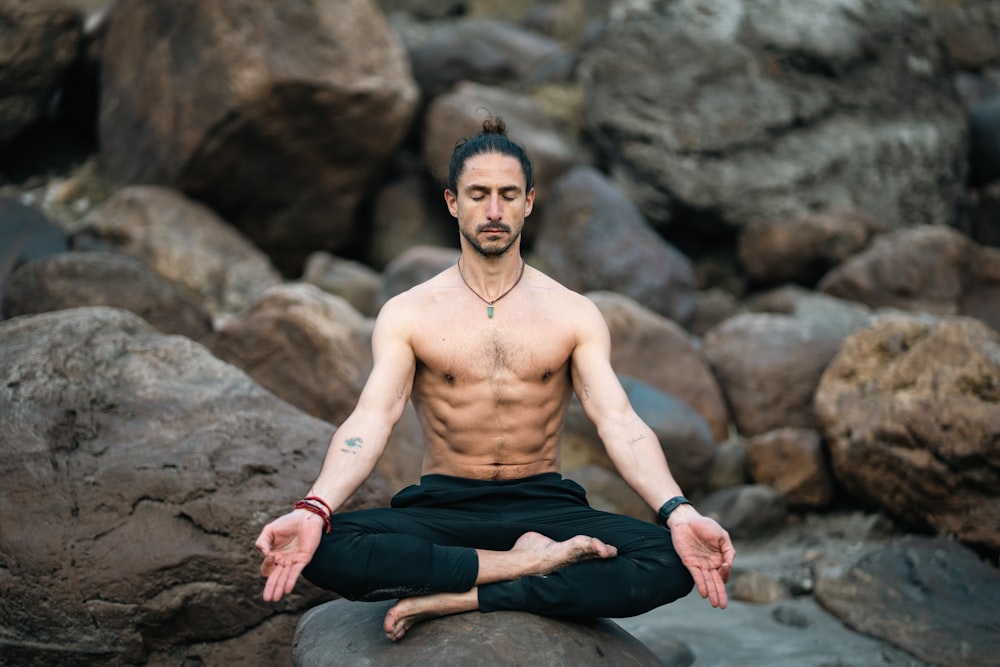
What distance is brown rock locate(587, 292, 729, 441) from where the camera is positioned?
24.4 ft

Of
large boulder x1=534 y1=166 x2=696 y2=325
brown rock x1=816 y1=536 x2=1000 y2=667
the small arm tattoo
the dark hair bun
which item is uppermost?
the dark hair bun

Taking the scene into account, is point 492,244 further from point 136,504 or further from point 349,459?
point 136,504

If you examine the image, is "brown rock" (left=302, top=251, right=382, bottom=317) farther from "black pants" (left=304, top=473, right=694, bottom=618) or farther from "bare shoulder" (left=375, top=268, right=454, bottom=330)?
"black pants" (left=304, top=473, right=694, bottom=618)

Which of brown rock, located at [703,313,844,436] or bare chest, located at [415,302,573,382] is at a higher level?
bare chest, located at [415,302,573,382]

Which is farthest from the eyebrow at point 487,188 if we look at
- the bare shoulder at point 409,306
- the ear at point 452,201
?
the bare shoulder at point 409,306

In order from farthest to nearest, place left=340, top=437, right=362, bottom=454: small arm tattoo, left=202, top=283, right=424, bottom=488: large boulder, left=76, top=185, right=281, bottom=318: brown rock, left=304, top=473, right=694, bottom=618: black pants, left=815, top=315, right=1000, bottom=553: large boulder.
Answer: left=76, top=185, right=281, bottom=318: brown rock
left=202, top=283, right=424, bottom=488: large boulder
left=815, top=315, right=1000, bottom=553: large boulder
left=340, top=437, right=362, bottom=454: small arm tattoo
left=304, top=473, right=694, bottom=618: black pants

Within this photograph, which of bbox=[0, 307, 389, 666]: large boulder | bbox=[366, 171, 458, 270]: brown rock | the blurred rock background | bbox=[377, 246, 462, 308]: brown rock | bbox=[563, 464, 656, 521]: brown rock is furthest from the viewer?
bbox=[366, 171, 458, 270]: brown rock

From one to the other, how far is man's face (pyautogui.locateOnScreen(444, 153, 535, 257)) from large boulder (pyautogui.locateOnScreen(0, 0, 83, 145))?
7.45 meters

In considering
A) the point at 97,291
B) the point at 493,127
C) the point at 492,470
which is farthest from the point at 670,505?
the point at 97,291

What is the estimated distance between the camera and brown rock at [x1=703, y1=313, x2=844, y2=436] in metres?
7.46

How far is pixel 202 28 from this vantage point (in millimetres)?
9078

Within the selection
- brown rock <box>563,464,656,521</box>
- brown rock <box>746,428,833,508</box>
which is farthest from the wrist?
brown rock <box>746,428,833,508</box>

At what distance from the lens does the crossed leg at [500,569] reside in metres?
3.07

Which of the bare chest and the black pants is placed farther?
the bare chest
